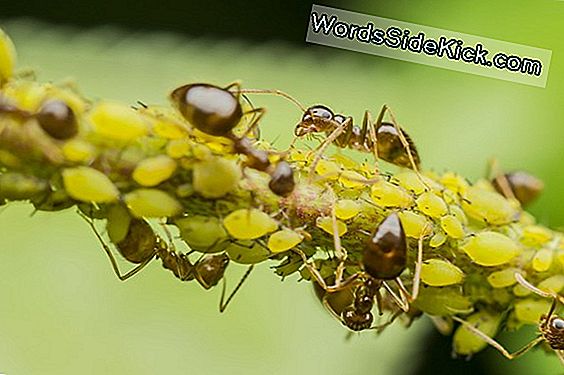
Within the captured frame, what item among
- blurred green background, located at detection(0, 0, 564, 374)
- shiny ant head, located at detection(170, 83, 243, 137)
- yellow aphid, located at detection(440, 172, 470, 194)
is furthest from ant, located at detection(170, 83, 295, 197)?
blurred green background, located at detection(0, 0, 564, 374)

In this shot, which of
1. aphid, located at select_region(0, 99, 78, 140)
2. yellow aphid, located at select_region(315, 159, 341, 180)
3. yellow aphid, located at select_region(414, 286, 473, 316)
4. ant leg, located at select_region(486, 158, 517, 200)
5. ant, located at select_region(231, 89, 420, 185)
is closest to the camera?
aphid, located at select_region(0, 99, 78, 140)

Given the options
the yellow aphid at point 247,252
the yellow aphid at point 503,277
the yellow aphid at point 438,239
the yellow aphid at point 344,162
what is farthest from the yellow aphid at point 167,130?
the yellow aphid at point 503,277

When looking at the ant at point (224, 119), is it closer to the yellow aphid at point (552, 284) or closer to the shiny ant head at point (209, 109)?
the shiny ant head at point (209, 109)

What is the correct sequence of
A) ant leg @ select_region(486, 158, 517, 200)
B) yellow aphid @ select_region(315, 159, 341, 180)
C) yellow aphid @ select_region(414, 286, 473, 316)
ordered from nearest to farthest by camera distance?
yellow aphid @ select_region(315, 159, 341, 180) < yellow aphid @ select_region(414, 286, 473, 316) < ant leg @ select_region(486, 158, 517, 200)

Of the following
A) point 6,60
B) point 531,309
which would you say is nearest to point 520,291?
point 531,309

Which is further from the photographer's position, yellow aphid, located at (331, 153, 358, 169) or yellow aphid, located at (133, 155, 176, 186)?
yellow aphid, located at (331, 153, 358, 169)

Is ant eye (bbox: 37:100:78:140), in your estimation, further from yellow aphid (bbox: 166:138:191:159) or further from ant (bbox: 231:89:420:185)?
ant (bbox: 231:89:420:185)

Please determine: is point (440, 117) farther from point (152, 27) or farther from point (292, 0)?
point (152, 27)
